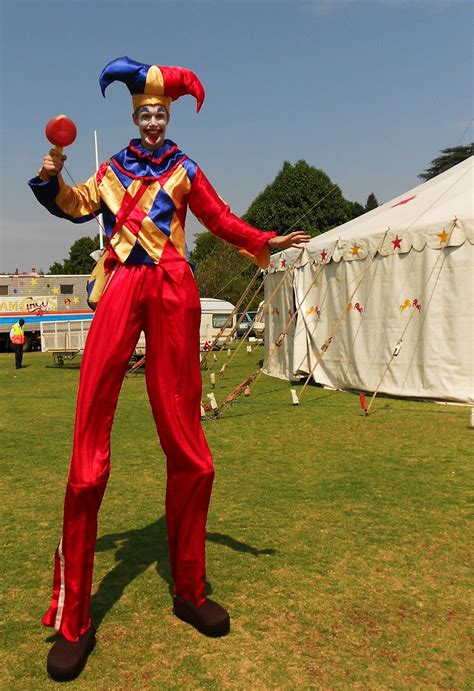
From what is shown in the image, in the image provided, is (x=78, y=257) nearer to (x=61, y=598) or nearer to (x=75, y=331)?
(x=75, y=331)

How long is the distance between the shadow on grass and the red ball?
2.45 m

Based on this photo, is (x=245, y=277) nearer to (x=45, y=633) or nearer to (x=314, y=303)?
(x=314, y=303)

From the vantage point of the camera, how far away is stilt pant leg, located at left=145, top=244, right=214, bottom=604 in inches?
135

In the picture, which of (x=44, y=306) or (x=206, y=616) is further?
(x=44, y=306)

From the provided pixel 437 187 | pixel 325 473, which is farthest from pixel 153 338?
pixel 437 187

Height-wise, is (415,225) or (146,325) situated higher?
(415,225)

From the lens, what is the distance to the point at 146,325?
3486 mm

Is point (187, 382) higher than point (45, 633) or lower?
higher

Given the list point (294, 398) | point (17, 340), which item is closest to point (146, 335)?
point (294, 398)

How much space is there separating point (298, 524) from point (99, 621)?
6.52 feet

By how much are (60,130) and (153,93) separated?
22.5 inches

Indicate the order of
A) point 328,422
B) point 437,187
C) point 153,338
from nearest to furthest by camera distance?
point 153,338 < point 328,422 < point 437,187

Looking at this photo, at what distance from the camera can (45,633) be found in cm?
346

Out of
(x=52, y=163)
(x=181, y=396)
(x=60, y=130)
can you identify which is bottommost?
(x=181, y=396)
